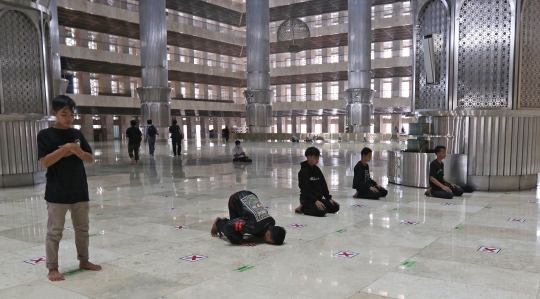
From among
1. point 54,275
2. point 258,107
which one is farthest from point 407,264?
point 258,107

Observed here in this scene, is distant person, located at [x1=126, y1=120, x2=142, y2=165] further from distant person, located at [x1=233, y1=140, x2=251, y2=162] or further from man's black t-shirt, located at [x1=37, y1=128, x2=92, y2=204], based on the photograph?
man's black t-shirt, located at [x1=37, y1=128, x2=92, y2=204]

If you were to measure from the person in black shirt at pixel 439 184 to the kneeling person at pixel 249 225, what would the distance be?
4075 mm

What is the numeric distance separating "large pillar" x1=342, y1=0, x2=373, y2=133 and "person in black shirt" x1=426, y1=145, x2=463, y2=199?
22705 mm

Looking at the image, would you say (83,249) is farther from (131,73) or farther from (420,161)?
(131,73)

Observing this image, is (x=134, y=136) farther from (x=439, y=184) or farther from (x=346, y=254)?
(x=346, y=254)

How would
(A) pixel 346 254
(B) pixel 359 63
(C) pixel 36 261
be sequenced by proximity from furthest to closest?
(B) pixel 359 63
(A) pixel 346 254
(C) pixel 36 261

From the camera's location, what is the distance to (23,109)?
9.60 meters

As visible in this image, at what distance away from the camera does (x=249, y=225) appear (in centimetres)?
475

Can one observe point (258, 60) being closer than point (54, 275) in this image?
No

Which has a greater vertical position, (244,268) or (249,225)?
(249,225)

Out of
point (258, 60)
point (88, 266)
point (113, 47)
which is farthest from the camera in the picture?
point (113, 47)

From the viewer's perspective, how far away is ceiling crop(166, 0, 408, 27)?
42969 mm

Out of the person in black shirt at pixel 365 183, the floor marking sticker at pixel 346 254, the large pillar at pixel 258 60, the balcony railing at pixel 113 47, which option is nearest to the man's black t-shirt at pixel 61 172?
the floor marking sticker at pixel 346 254

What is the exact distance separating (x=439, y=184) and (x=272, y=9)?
134ft
